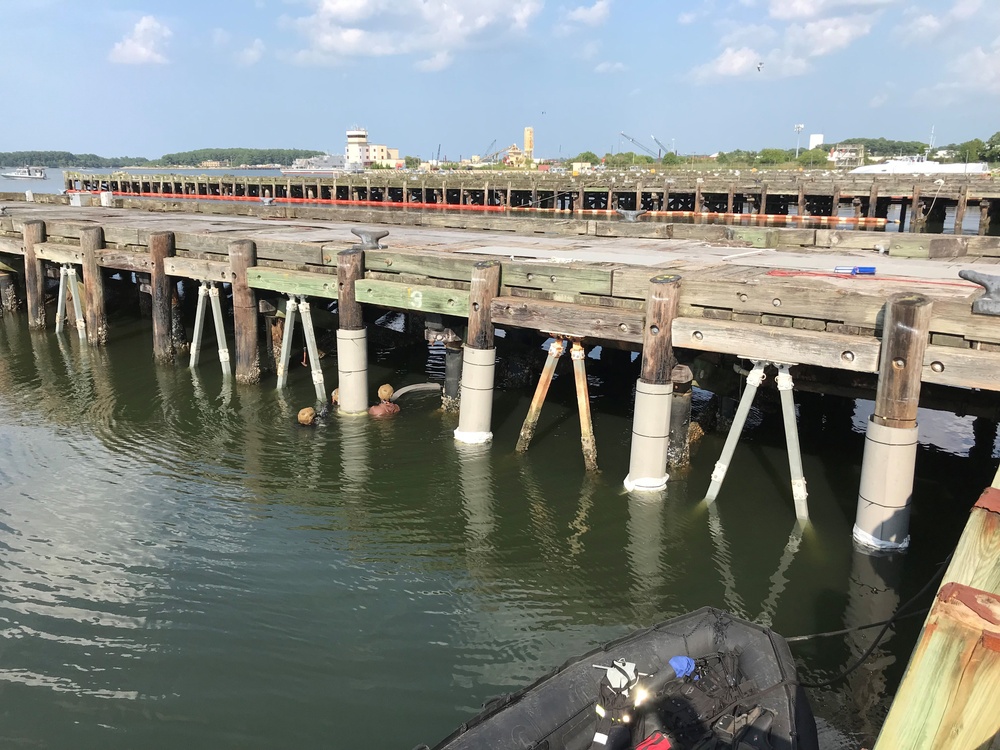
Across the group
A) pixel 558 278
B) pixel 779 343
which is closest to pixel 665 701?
pixel 779 343

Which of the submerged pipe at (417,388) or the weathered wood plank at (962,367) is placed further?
the submerged pipe at (417,388)

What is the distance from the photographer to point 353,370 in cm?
1691

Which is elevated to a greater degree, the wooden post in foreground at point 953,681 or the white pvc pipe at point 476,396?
the wooden post in foreground at point 953,681

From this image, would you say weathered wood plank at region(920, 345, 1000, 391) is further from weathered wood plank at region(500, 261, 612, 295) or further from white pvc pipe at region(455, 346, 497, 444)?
white pvc pipe at region(455, 346, 497, 444)

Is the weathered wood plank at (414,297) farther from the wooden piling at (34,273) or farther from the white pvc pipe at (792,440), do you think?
the wooden piling at (34,273)

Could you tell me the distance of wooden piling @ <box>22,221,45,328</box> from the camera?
2433 centimetres

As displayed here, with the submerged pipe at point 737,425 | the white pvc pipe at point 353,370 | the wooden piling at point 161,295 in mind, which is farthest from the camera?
the wooden piling at point 161,295

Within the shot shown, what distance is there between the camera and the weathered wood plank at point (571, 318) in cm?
1303

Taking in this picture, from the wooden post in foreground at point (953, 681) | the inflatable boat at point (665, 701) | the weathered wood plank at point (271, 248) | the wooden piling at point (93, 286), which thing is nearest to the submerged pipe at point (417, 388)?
the weathered wood plank at point (271, 248)

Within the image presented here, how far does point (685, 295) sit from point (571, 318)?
215cm

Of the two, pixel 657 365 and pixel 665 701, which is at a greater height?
pixel 657 365

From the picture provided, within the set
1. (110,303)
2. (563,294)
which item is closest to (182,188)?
(110,303)

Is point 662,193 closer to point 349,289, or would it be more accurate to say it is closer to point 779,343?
point 349,289

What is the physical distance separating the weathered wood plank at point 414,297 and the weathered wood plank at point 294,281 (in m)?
1.04
